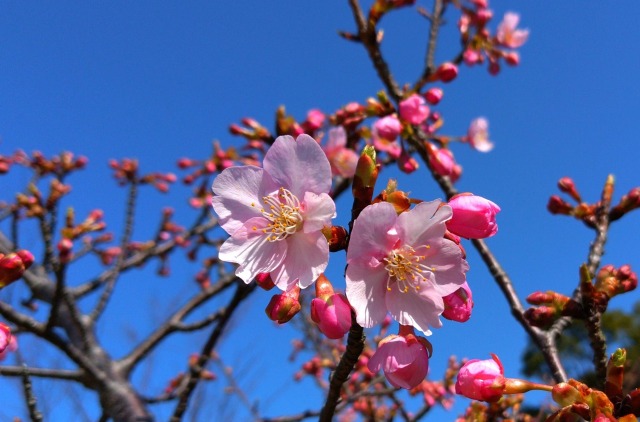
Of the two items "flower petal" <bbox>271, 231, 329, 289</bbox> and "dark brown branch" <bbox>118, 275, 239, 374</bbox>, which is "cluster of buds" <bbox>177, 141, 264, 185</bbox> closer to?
"dark brown branch" <bbox>118, 275, 239, 374</bbox>

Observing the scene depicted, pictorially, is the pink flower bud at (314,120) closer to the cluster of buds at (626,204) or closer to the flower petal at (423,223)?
the cluster of buds at (626,204)

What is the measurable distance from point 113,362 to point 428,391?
7.21 feet

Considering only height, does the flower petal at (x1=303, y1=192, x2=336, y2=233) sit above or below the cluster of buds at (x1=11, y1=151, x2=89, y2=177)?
below

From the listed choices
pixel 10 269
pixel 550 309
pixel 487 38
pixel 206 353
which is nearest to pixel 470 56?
pixel 487 38

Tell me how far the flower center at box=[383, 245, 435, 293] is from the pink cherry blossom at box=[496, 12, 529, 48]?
3.52m

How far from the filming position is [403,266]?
125cm

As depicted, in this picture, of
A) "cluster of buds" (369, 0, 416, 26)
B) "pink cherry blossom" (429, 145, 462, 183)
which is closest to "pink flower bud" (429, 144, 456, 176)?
"pink cherry blossom" (429, 145, 462, 183)

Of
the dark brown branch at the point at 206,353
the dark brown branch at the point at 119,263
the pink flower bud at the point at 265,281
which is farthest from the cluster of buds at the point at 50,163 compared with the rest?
the pink flower bud at the point at 265,281

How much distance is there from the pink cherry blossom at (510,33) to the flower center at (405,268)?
3519mm

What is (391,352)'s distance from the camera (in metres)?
1.17

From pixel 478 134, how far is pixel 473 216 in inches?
94.7

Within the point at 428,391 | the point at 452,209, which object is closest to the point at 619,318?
the point at 428,391

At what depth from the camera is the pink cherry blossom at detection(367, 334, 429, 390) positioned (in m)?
1.14

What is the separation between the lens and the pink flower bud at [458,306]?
46.1 inches
